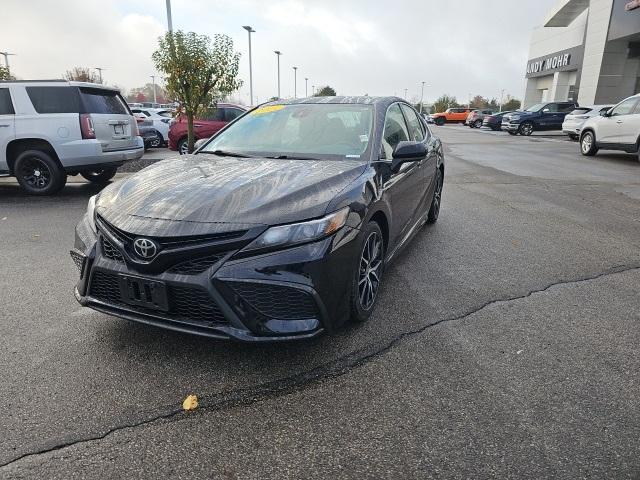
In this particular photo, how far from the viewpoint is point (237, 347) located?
292 cm

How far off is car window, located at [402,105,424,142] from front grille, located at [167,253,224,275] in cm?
293

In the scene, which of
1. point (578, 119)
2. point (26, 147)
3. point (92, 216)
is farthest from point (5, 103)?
point (578, 119)

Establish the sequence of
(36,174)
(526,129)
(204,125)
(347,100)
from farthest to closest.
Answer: (526,129) < (204,125) < (36,174) < (347,100)

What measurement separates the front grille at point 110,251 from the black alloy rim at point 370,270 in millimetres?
1434

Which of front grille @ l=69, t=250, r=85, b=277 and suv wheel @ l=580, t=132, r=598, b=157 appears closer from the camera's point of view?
front grille @ l=69, t=250, r=85, b=277

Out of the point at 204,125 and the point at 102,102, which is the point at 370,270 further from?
the point at 204,125

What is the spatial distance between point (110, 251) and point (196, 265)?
0.59 meters

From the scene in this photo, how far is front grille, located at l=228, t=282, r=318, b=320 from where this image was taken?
2.39 metres

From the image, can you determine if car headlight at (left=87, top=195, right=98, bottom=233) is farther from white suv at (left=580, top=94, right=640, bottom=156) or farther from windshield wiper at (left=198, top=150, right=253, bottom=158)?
white suv at (left=580, top=94, right=640, bottom=156)

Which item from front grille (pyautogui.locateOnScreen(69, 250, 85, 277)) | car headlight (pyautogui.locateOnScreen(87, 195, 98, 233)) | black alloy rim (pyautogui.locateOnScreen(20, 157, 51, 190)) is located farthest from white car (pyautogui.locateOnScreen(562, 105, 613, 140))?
front grille (pyautogui.locateOnScreen(69, 250, 85, 277))

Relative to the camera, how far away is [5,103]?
7.41 meters

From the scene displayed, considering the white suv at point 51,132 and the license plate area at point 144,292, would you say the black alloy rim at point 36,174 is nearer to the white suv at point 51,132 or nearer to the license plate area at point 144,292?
the white suv at point 51,132

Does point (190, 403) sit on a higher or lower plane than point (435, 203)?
lower

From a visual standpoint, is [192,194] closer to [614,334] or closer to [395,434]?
[395,434]
